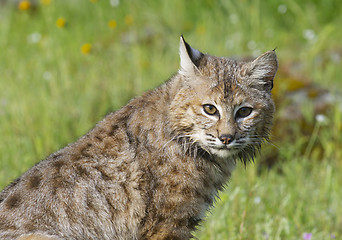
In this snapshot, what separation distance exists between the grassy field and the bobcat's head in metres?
0.70

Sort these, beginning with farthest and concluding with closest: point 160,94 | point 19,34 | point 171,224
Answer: point 19,34 < point 160,94 < point 171,224

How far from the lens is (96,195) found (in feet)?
12.3

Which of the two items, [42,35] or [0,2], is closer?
[42,35]

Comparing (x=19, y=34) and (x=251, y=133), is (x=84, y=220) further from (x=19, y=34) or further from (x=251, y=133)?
(x=19, y=34)

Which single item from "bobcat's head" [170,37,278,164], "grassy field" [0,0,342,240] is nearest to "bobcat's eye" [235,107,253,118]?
"bobcat's head" [170,37,278,164]

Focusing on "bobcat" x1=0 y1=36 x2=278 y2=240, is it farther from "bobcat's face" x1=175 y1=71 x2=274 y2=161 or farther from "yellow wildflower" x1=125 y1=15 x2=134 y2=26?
"yellow wildflower" x1=125 y1=15 x2=134 y2=26

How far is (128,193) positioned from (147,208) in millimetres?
180

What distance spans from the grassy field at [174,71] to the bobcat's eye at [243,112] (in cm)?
79

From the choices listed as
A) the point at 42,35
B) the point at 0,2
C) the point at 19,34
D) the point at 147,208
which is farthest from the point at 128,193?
the point at 0,2

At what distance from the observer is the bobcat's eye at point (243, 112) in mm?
4102

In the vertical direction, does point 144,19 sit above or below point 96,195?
above

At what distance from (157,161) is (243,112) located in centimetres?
77

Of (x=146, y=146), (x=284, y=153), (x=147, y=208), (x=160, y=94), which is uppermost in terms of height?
(x=160, y=94)

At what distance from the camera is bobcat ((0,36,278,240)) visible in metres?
3.67
